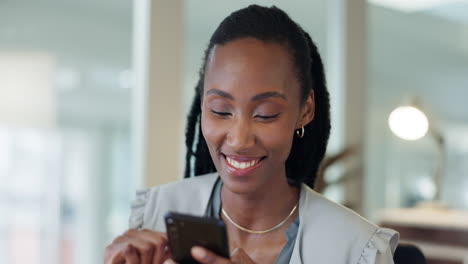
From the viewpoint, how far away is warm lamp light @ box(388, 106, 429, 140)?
3.45 m

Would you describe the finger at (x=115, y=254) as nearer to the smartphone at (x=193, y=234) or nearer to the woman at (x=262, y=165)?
the woman at (x=262, y=165)

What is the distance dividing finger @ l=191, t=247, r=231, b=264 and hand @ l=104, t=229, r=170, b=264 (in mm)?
144

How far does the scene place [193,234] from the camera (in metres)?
1.00

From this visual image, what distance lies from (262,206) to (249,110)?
0.83ft

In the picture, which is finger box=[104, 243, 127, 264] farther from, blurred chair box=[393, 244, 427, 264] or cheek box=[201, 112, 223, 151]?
blurred chair box=[393, 244, 427, 264]

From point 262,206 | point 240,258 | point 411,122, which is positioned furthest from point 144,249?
point 411,122

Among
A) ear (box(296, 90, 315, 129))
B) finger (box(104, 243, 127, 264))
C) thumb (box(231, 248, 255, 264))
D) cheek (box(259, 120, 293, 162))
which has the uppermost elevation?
ear (box(296, 90, 315, 129))

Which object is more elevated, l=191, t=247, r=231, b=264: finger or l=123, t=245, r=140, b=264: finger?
l=191, t=247, r=231, b=264: finger

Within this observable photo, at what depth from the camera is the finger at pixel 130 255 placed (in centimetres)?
113

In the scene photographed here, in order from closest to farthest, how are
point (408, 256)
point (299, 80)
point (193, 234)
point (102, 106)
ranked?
point (193, 234) < point (299, 80) < point (408, 256) < point (102, 106)

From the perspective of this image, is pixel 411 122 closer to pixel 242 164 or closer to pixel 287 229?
pixel 287 229

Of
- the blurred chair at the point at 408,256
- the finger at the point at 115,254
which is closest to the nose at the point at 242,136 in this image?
the finger at the point at 115,254

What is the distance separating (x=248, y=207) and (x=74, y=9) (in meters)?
2.02

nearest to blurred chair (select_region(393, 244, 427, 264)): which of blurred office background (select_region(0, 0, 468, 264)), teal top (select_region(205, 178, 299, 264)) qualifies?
teal top (select_region(205, 178, 299, 264))
